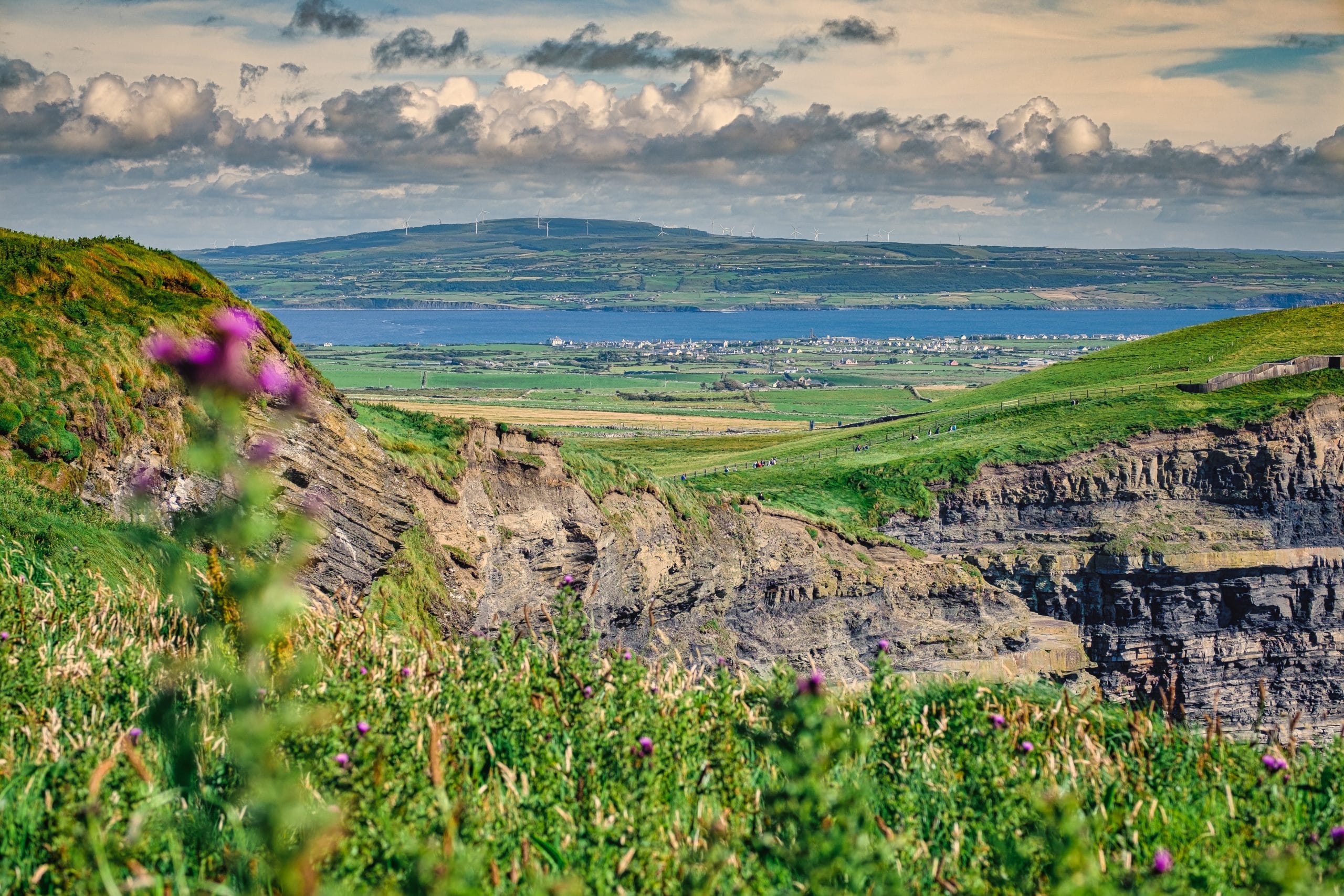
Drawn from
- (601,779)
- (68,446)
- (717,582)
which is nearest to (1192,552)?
(717,582)

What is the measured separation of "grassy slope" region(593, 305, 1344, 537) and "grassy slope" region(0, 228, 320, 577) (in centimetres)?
1809

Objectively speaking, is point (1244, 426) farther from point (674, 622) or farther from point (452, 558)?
point (452, 558)

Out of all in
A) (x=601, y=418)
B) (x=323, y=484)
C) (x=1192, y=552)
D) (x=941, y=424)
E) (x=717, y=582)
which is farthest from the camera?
(x=601, y=418)

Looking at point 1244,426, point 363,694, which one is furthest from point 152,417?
point 1244,426

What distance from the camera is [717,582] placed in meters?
32.6

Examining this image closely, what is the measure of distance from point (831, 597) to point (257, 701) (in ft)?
98.2

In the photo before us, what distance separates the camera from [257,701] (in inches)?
231

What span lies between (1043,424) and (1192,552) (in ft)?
37.5

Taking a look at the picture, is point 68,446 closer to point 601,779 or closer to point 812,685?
point 601,779

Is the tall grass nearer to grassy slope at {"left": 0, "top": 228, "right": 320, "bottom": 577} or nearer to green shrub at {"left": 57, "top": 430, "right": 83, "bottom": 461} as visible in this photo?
grassy slope at {"left": 0, "top": 228, "right": 320, "bottom": 577}

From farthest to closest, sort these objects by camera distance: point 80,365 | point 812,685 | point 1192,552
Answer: point 1192,552
point 80,365
point 812,685

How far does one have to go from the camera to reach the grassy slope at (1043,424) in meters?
45.5

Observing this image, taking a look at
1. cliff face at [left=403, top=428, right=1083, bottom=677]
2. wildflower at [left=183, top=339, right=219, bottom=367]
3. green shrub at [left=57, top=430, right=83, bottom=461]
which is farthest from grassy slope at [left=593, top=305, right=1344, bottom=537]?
wildflower at [left=183, top=339, right=219, bottom=367]

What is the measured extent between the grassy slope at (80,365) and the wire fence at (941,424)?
2958 cm
